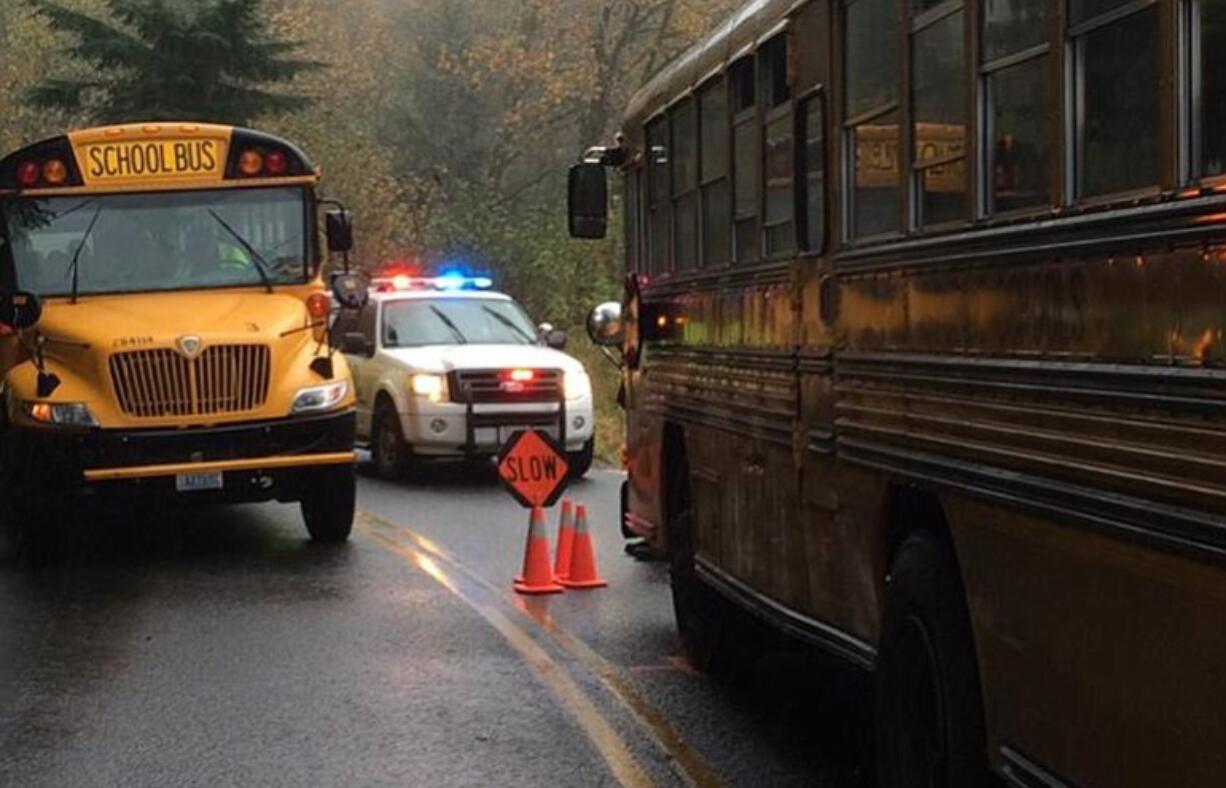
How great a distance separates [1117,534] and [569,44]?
42.3 m

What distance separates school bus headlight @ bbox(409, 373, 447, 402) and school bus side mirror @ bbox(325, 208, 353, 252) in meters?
3.85

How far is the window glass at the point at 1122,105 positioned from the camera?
4012 mm

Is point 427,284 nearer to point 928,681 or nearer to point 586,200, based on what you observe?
point 586,200

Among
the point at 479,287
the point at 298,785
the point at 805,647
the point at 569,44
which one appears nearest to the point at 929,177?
the point at 298,785

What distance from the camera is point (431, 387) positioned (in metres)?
19.2

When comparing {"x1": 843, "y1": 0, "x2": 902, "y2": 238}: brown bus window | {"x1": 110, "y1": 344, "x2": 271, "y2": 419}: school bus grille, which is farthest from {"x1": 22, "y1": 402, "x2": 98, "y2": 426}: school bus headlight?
{"x1": 843, "y1": 0, "x2": 902, "y2": 238}: brown bus window

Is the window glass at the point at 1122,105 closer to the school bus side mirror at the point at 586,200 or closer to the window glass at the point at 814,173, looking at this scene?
the window glass at the point at 814,173

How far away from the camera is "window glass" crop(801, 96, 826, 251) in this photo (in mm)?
6766

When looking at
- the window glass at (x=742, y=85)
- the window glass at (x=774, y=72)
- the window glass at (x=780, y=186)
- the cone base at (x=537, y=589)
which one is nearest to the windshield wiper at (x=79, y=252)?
the cone base at (x=537, y=589)

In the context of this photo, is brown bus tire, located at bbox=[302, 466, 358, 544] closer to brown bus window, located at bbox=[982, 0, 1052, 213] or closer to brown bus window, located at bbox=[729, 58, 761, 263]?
brown bus window, located at bbox=[729, 58, 761, 263]

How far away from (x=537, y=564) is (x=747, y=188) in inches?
173

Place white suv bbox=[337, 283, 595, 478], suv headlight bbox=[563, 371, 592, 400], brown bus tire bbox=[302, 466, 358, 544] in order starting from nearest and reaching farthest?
brown bus tire bbox=[302, 466, 358, 544] → white suv bbox=[337, 283, 595, 478] → suv headlight bbox=[563, 371, 592, 400]

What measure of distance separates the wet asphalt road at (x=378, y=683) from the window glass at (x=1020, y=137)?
2850 mm

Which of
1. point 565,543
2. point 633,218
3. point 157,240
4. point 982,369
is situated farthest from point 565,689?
point 157,240
